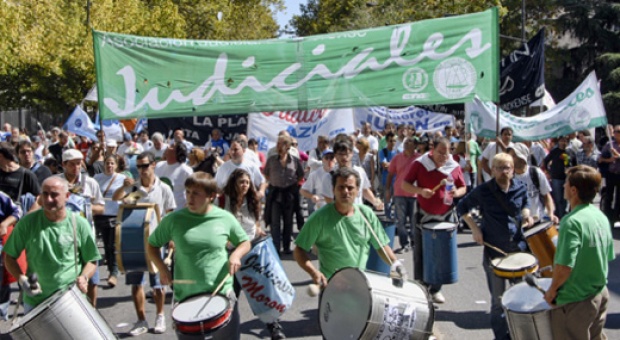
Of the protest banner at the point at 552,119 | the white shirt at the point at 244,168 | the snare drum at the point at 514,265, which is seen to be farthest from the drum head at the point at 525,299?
the protest banner at the point at 552,119

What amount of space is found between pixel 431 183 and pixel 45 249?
4.40 m

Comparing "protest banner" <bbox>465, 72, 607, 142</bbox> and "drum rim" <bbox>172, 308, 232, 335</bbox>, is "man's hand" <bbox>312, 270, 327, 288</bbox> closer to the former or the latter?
"drum rim" <bbox>172, 308, 232, 335</bbox>

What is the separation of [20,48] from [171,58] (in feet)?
56.5

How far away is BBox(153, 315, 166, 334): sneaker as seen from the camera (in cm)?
764

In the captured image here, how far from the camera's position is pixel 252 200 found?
311 inches

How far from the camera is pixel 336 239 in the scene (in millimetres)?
5801

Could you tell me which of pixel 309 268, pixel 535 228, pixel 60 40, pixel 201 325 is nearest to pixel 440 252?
pixel 535 228

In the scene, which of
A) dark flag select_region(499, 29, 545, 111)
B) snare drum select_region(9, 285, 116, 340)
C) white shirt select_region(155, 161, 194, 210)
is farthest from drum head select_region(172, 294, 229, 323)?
dark flag select_region(499, 29, 545, 111)

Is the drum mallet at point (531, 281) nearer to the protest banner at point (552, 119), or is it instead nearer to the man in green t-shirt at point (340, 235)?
the man in green t-shirt at point (340, 235)

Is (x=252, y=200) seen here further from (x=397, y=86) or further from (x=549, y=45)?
(x=549, y=45)

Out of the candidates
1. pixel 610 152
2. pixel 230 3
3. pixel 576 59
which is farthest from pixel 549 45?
pixel 610 152

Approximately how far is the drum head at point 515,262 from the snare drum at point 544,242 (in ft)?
0.59

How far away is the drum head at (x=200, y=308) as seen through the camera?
5.14 meters

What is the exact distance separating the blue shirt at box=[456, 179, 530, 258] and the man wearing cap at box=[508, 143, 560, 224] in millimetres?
537
